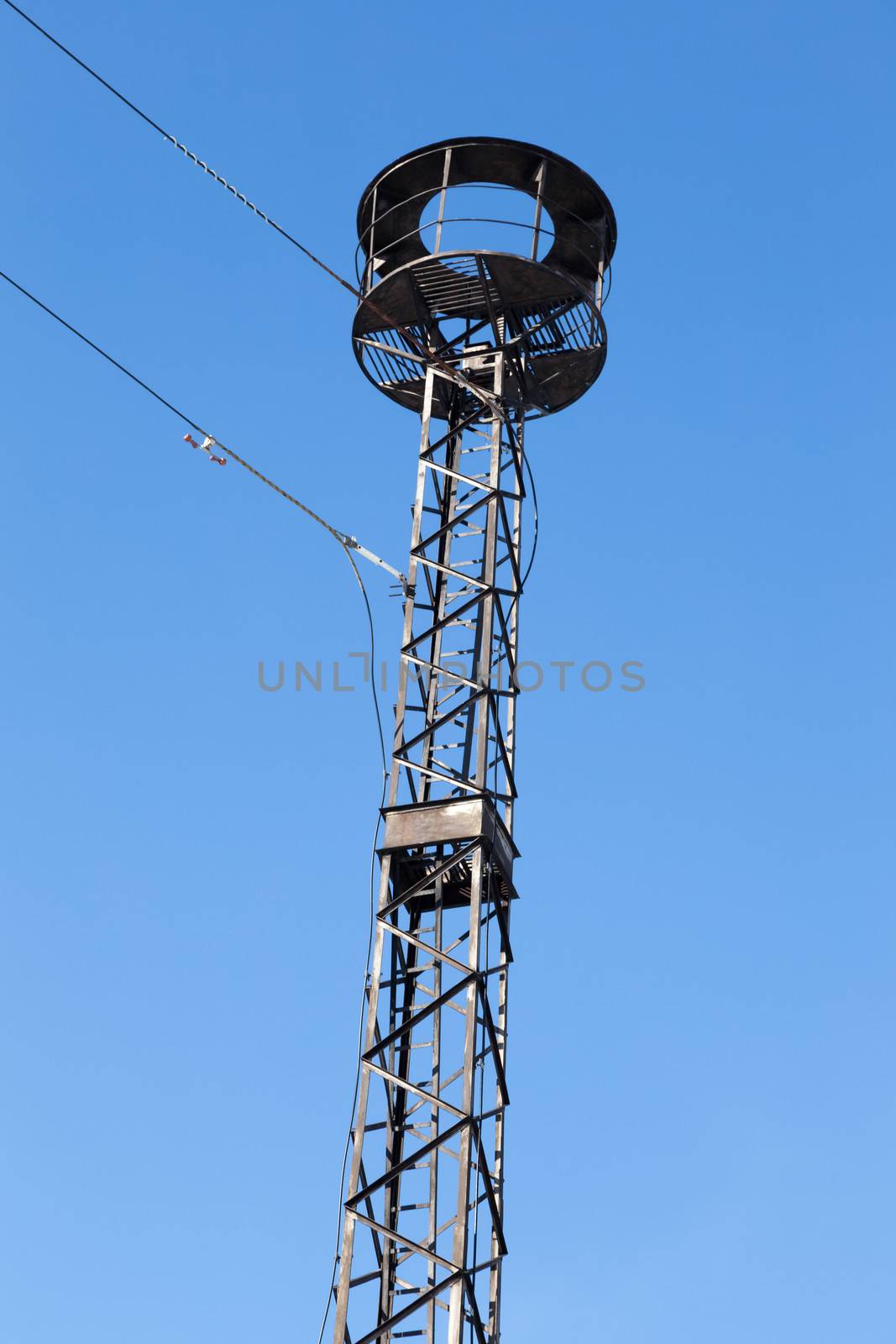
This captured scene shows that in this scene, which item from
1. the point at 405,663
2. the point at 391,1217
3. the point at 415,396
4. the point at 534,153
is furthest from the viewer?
the point at 415,396

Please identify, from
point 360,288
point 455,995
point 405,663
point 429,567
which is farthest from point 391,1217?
point 360,288

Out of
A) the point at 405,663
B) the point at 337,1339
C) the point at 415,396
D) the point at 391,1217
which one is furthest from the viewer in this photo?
the point at 415,396

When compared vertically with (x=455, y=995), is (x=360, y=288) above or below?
above

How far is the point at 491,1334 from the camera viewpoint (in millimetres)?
15258

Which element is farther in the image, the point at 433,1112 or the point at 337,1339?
the point at 433,1112

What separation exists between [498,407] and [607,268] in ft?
8.36

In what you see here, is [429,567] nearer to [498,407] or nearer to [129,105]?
[498,407]

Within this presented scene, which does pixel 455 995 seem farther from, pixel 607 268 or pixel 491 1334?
pixel 607 268

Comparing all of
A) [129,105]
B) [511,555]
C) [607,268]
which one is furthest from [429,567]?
[129,105]

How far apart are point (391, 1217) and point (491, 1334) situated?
138 cm

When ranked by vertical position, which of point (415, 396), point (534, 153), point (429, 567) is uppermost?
point (534, 153)

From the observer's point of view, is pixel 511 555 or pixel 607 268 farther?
pixel 607 268

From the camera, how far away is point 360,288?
20.2m

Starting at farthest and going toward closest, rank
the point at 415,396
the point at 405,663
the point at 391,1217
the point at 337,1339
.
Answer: the point at 415,396
the point at 405,663
the point at 391,1217
the point at 337,1339
